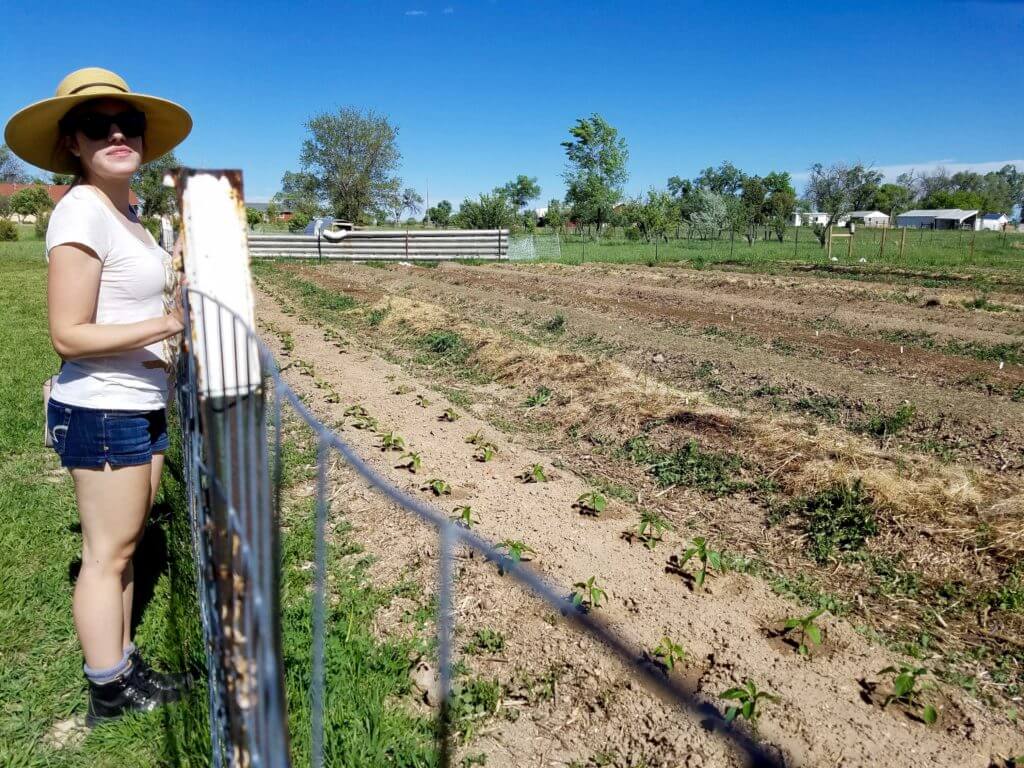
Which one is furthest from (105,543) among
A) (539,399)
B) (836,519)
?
(539,399)

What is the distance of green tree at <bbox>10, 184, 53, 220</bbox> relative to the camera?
56.1 metres

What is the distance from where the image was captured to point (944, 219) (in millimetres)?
72562

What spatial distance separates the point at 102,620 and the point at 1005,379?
7.76 m

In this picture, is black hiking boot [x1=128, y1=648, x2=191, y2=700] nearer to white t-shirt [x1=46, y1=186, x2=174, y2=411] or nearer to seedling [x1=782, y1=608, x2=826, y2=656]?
white t-shirt [x1=46, y1=186, x2=174, y2=411]

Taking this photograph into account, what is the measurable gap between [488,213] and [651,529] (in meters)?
36.3

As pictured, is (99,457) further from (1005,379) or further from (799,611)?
(1005,379)

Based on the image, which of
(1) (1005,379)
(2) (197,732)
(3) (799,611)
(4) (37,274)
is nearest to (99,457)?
(2) (197,732)

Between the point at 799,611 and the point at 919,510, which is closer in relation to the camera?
the point at 799,611

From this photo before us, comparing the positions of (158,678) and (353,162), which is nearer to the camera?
(158,678)

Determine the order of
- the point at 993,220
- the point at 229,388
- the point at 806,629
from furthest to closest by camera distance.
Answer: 1. the point at 993,220
2. the point at 806,629
3. the point at 229,388

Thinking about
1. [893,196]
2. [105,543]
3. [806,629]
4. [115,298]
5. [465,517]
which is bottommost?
[806,629]

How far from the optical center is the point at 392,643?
2770 millimetres

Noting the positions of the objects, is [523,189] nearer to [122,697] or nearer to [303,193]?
[303,193]

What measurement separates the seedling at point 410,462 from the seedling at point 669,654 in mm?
2117
